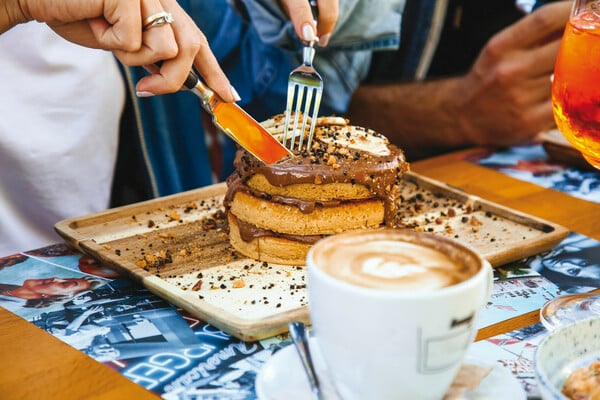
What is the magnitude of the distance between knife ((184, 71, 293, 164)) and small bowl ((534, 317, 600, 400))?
0.66m

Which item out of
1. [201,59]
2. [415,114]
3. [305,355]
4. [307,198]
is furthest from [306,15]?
[415,114]

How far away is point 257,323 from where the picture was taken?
1021 mm

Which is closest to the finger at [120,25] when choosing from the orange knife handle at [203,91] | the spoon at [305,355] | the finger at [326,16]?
the orange knife handle at [203,91]

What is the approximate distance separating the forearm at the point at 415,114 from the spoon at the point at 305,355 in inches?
67.0

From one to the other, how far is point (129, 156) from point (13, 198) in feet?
1.59

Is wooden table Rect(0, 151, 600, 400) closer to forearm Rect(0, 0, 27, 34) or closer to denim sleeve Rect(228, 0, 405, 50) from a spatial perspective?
forearm Rect(0, 0, 27, 34)

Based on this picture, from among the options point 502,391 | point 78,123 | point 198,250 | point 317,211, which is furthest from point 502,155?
point 502,391

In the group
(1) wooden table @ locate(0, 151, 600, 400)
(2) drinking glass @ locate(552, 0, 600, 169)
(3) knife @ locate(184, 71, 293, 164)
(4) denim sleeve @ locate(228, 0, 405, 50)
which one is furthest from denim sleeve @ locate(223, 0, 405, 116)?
(1) wooden table @ locate(0, 151, 600, 400)

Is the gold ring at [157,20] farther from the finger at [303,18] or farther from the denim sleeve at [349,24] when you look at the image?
the denim sleeve at [349,24]

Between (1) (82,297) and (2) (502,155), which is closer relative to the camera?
(1) (82,297)

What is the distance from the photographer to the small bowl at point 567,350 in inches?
31.5

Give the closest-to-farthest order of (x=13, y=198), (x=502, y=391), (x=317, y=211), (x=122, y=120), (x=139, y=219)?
(x=502, y=391) < (x=317, y=211) < (x=139, y=219) < (x=13, y=198) < (x=122, y=120)

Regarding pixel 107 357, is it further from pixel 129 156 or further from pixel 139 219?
pixel 129 156

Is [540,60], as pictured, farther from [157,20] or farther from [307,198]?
[157,20]
